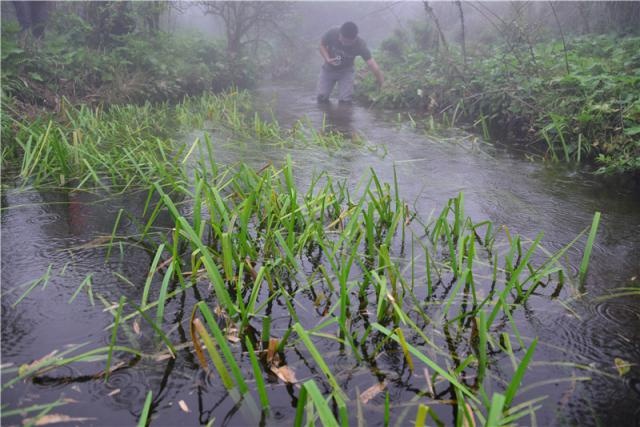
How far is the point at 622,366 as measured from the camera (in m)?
1.69

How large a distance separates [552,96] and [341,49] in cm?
519

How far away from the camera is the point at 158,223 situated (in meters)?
2.97

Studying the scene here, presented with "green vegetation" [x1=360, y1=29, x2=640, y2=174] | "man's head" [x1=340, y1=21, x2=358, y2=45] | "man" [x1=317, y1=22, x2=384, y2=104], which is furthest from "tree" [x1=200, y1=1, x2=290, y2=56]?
"green vegetation" [x1=360, y1=29, x2=640, y2=174]

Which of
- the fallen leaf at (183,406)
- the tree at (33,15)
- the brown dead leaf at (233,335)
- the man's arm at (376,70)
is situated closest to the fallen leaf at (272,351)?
the brown dead leaf at (233,335)

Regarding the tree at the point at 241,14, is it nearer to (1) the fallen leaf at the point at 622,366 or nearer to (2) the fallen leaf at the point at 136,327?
(2) the fallen leaf at the point at 136,327

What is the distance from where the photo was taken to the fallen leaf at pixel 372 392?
152 centimetres

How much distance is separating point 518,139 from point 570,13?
6069 millimetres

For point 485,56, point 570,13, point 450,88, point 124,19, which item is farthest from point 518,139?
point 124,19

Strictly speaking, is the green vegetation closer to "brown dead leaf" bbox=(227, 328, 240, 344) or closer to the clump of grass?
the clump of grass

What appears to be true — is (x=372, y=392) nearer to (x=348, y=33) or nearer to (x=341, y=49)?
(x=348, y=33)

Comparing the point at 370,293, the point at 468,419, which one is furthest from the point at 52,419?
the point at 370,293

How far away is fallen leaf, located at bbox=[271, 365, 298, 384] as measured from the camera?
5.22 ft

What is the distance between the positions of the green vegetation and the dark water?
19.6 inches

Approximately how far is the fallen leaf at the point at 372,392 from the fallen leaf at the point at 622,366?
0.82 metres
